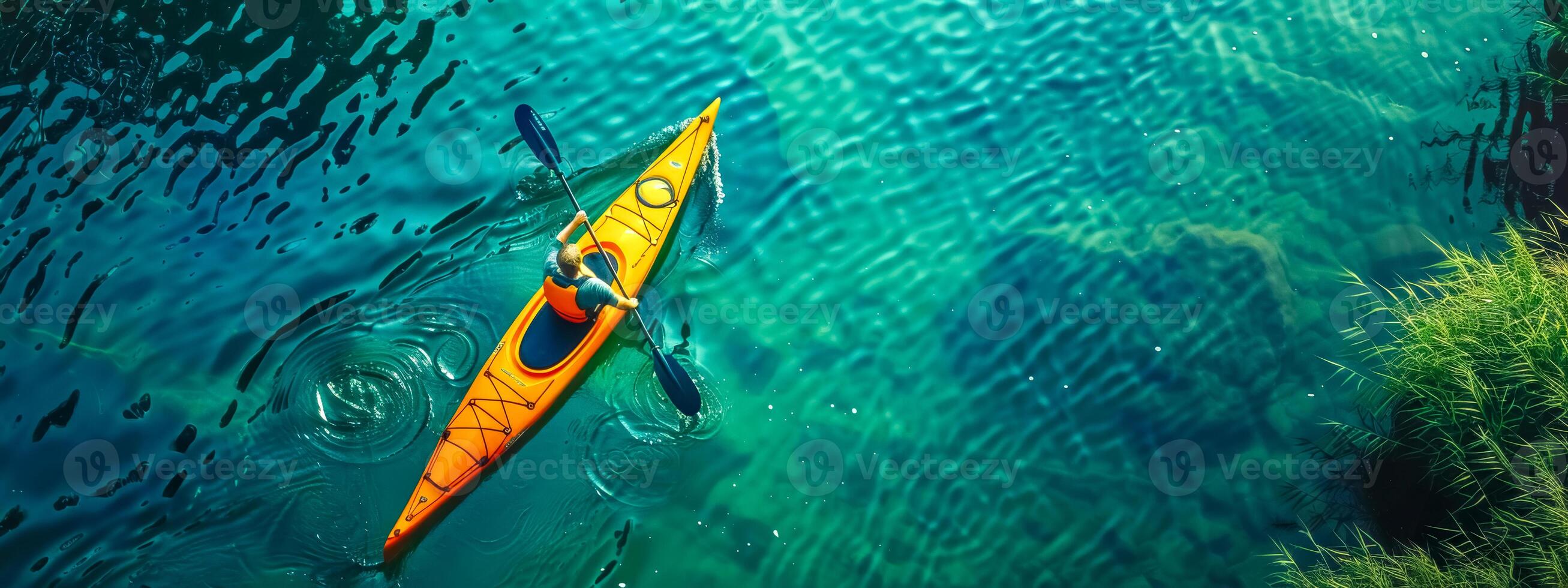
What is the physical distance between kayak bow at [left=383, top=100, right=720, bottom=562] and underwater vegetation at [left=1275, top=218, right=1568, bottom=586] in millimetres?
4949

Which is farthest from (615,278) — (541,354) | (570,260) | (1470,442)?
(1470,442)

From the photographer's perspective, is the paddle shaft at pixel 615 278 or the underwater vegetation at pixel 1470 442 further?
the paddle shaft at pixel 615 278

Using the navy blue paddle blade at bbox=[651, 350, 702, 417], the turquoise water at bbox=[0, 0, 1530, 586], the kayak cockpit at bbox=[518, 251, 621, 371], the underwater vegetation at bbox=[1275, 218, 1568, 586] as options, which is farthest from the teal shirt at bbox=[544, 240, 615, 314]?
the underwater vegetation at bbox=[1275, 218, 1568, 586]

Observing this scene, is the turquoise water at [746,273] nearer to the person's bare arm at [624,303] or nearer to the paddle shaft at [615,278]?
the paddle shaft at [615,278]

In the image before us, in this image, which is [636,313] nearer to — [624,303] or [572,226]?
[624,303]

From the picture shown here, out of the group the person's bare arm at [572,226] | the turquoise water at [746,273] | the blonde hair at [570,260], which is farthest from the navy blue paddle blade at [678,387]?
the person's bare arm at [572,226]

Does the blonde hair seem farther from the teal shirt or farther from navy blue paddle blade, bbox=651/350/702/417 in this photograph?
navy blue paddle blade, bbox=651/350/702/417

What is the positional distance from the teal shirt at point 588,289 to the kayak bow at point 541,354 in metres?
0.29

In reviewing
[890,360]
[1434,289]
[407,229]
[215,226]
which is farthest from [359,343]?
[1434,289]

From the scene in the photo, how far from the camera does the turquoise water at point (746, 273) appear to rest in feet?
19.4

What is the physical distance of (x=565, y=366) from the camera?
248 inches

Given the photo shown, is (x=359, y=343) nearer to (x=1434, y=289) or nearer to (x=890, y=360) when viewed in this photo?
(x=890, y=360)

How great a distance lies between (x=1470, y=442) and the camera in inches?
225

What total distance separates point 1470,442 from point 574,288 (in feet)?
19.5
